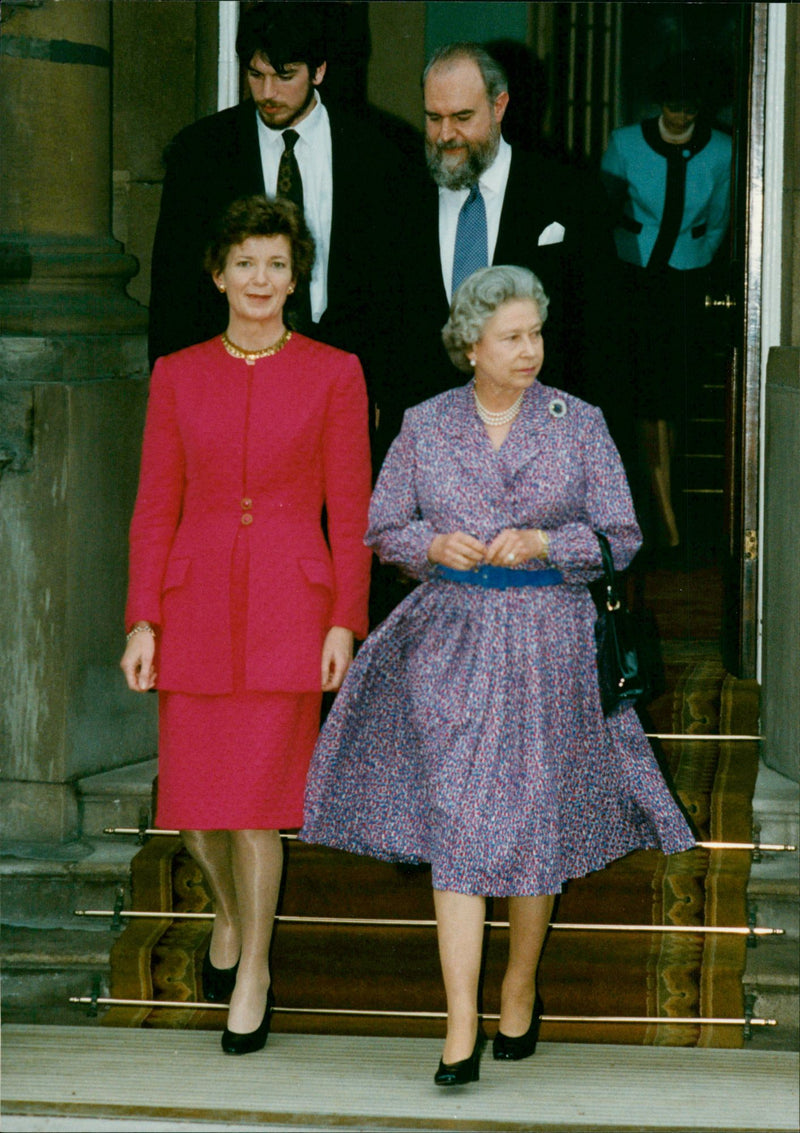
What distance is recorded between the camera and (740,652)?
238 inches

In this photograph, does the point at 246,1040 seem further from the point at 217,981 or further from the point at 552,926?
the point at 552,926

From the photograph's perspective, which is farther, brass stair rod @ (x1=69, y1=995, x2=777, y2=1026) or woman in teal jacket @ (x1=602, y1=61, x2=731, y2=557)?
woman in teal jacket @ (x1=602, y1=61, x2=731, y2=557)

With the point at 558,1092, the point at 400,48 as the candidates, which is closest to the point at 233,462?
the point at 558,1092

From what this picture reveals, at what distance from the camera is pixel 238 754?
4484 millimetres

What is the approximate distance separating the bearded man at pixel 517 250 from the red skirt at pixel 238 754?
1.01 metres

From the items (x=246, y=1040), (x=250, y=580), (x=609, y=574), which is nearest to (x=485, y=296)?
(x=609, y=574)

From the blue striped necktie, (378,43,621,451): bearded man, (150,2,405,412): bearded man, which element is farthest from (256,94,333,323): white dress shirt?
the blue striped necktie

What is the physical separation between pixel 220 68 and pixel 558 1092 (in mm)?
3875

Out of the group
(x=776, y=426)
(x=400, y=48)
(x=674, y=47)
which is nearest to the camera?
(x=776, y=426)

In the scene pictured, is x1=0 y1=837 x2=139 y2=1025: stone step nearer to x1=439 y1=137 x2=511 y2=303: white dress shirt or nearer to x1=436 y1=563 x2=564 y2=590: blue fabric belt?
x1=436 y1=563 x2=564 y2=590: blue fabric belt

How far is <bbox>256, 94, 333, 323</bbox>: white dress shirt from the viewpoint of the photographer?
5.20 m

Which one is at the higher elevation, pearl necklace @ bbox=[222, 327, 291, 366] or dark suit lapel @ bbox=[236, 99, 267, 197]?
dark suit lapel @ bbox=[236, 99, 267, 197]

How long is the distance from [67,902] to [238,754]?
1.32 metres

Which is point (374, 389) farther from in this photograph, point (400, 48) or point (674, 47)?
point (674, 47)
